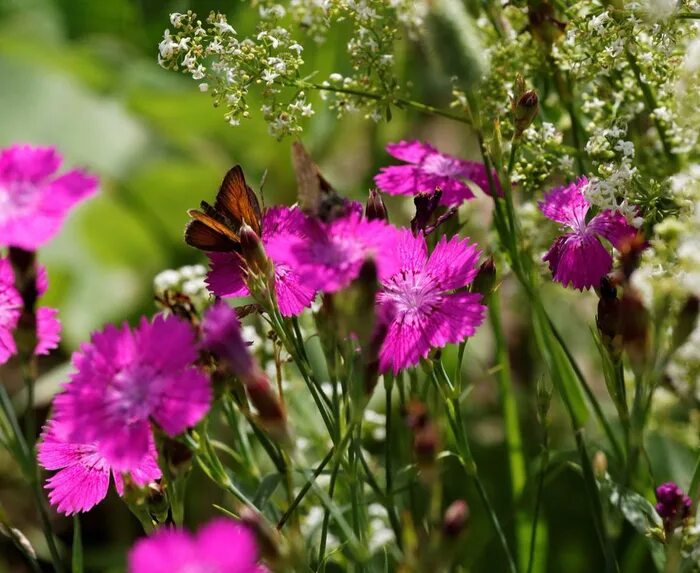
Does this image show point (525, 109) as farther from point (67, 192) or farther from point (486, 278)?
point (67, 192)

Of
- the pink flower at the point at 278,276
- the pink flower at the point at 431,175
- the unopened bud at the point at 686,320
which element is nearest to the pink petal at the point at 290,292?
the pink flower at the point at 278,276

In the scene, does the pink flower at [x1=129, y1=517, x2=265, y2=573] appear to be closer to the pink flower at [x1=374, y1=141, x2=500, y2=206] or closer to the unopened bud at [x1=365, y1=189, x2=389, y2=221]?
the unopened bud at [x1=365, y1=189, x2=389, y2=221]

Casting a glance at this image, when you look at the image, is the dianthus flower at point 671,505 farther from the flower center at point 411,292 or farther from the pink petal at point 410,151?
the pink petal at point 410,151

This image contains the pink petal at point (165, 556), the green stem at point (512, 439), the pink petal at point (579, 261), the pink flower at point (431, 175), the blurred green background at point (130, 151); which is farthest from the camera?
the blurred green background at point (130, 151)

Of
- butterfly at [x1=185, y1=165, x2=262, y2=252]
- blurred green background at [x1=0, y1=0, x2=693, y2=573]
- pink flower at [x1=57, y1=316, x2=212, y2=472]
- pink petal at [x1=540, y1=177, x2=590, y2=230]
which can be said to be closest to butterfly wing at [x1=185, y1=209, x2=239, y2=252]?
butterfly at [x1=185, y1=165, x2=262, y2=252]

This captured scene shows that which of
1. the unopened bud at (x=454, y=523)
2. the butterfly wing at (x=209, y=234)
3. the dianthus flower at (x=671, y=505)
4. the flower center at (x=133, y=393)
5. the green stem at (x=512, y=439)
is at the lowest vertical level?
the green stem at (x=512, y=439)

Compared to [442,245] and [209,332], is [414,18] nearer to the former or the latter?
[442,245]

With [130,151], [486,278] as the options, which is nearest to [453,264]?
[486,278]
